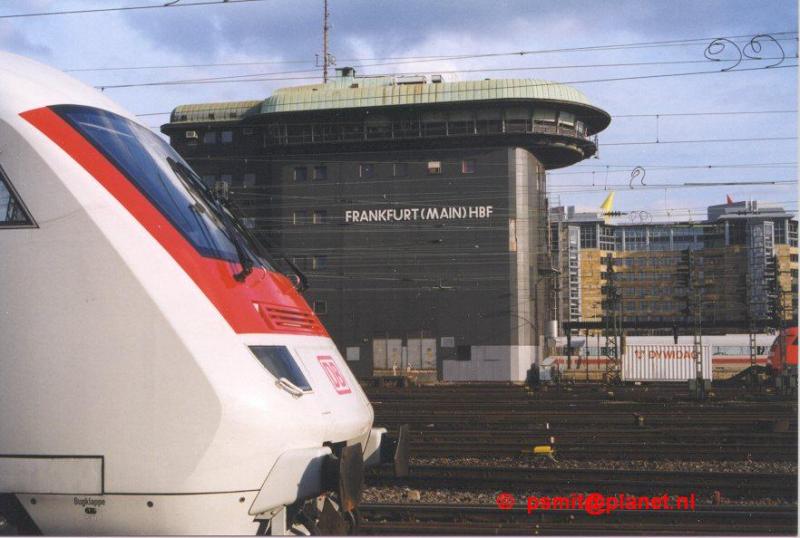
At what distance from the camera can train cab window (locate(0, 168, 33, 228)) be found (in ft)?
14.8

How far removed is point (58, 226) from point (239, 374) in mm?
1243

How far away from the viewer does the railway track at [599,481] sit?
992 cm

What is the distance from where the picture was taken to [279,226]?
142 feet

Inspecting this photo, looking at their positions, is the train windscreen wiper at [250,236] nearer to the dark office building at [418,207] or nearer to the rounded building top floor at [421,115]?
the rounded building top floor at [421,115]

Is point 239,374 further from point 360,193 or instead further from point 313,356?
point 360,193

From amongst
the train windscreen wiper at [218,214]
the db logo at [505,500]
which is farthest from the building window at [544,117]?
the train windscreen wiper at [218,214]

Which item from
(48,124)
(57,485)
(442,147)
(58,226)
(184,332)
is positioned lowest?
(57,485)

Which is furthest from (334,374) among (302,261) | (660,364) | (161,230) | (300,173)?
(300,173)

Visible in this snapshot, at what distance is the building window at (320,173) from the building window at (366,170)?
1773mm

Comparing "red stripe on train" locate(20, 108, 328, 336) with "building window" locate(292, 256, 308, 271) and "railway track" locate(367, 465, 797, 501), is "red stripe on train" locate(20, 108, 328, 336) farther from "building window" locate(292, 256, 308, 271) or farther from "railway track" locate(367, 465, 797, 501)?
"building window" locate(292, 256, 308, 271)

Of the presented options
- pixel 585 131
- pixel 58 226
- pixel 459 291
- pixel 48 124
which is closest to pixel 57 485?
pixel 58 226

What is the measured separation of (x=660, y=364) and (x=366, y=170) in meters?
17.4

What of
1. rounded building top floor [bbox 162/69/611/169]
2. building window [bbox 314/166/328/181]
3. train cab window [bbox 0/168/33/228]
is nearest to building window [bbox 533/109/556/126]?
rounded building top floor [bbox 162/69/611/169]

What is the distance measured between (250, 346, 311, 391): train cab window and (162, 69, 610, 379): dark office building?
1456 inches
